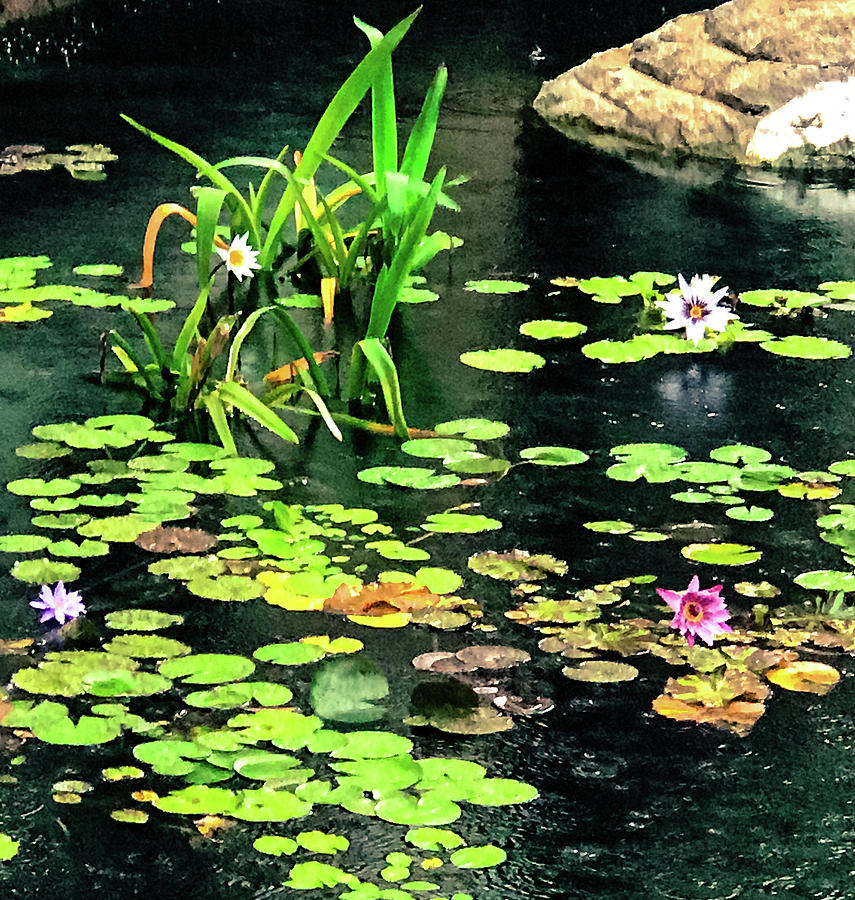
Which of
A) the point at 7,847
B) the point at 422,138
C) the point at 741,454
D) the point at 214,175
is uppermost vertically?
the point at 422,138

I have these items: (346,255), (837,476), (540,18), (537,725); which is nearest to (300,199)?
(346,255)

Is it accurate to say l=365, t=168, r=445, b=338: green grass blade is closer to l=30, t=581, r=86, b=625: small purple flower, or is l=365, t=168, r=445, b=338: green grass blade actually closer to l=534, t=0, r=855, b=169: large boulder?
l=30, t=581, r=86, b=625: small purple flower

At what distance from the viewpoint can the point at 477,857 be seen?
2.21 metres

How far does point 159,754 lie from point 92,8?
6.21 metres

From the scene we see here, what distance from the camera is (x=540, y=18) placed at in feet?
26.8

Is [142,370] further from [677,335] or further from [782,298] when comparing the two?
[782,298]

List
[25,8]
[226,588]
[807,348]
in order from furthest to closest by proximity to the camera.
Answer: [25,8], [807,348], [226,588]

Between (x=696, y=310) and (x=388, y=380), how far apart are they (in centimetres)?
97

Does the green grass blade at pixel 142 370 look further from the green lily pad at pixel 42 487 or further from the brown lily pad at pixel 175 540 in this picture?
the brown lily pad at pixel 175 540

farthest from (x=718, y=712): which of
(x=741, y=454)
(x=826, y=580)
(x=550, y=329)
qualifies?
(x=550, y=329)

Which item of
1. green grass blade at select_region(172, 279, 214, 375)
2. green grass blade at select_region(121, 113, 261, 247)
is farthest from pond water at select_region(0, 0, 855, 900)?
green grass blade at select_region(121, 113, 261, 247)

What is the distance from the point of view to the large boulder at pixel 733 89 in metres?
5.69

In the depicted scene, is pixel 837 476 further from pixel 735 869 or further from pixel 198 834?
pixel 198 834

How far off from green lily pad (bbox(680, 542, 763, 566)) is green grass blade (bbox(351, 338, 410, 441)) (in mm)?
717
